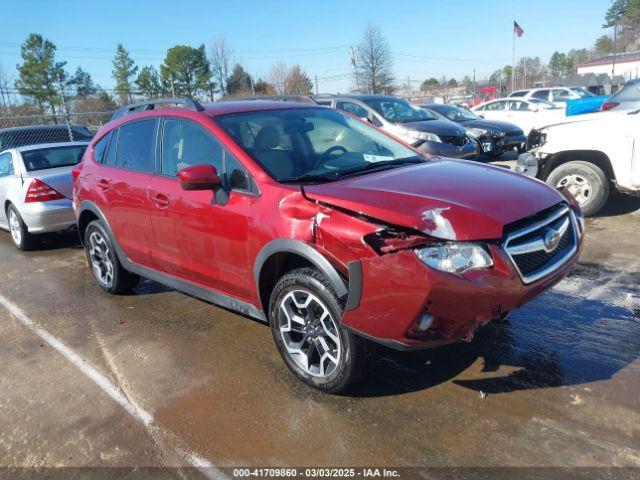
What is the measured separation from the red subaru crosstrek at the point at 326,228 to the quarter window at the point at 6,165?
12.4 feet

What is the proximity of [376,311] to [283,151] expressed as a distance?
155cm

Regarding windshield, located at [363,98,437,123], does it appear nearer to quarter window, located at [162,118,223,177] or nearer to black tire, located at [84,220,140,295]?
black tire, located at [84,220,140,295]

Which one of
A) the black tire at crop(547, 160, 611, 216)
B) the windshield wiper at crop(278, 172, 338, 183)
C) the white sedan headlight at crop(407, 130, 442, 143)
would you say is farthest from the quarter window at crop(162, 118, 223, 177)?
the white sedan headlight at crop(407, 130, 442, 143)

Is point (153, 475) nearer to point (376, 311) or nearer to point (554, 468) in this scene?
point (376, 311)

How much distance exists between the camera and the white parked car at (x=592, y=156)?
6137 millimetres

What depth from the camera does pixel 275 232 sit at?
3232 mm

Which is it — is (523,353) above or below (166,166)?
below

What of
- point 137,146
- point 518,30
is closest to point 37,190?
point 137,146

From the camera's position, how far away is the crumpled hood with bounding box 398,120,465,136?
10281mm

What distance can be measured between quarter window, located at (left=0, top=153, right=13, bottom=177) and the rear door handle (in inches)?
188

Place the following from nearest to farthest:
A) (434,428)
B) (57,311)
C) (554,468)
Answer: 1. (554,468)
2. (434,428)
3. (57,311)

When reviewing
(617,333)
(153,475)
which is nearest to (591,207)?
(617,333)

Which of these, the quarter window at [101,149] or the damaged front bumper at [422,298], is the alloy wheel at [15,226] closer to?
the quarter window at [101,149]

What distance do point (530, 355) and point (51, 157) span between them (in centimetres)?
709
